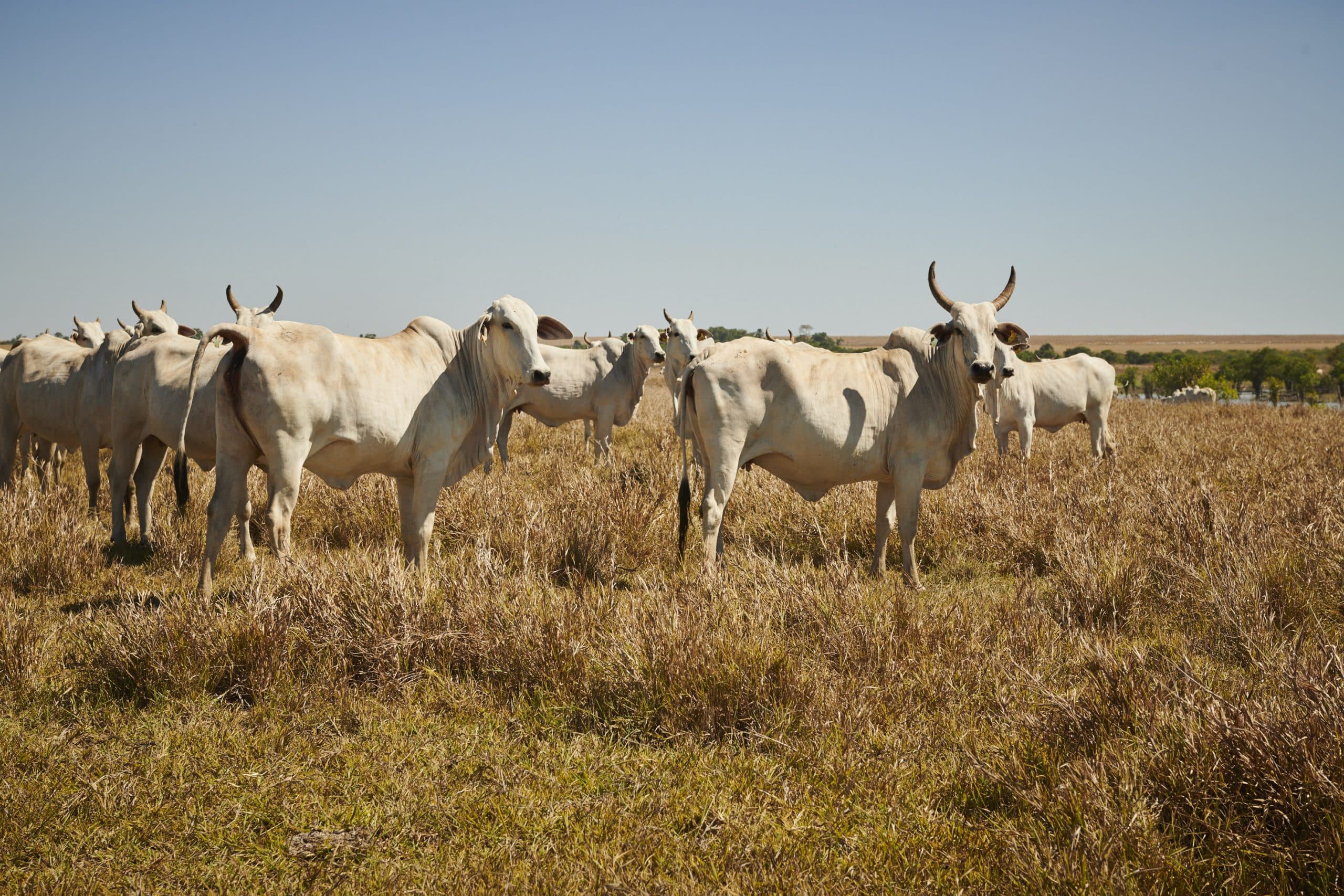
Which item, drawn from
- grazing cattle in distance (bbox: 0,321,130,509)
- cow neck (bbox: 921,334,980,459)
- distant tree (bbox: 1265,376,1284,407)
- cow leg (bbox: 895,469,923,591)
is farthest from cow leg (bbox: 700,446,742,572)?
distant tree (bbox: 1265,376,1284,407)

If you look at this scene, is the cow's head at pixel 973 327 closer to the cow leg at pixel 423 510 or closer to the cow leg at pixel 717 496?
the cow leg at pixel 717 496

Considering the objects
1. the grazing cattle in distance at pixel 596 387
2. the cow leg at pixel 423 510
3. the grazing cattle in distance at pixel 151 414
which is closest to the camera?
the cow leg at pixel 423 510

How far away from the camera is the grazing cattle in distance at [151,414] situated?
24.6 feet

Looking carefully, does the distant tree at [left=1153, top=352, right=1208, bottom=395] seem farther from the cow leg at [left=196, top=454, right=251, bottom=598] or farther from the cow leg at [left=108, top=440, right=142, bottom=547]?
the cow leg at [left=196, top=454, right=251, bottom=598]

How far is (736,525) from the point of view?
27.0ft

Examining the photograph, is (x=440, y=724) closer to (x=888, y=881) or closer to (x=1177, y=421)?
(x=888, y=881)

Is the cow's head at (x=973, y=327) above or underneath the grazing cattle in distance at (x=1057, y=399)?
above

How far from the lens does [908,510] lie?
6.77 meters

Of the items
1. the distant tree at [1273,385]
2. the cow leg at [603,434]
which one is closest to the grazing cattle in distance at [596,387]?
the cow leg at [603,434]

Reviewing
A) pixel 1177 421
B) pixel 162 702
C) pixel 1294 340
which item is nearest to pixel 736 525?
pixel 162 702

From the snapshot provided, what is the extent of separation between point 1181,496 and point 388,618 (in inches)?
259

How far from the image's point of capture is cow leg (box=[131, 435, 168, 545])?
802 centimetres

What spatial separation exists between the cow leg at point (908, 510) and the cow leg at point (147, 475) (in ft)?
22.0

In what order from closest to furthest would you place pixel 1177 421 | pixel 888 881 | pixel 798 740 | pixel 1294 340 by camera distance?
pixel 888 881 → pixel 798 740 → pixel 1177 421 → pixel 1294 340
